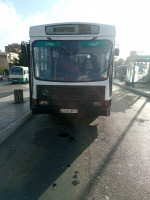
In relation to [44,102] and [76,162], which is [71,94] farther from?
[76,162]

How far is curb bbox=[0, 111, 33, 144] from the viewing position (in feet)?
14.6

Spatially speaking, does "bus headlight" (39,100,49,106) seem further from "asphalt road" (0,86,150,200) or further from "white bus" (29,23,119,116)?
"asphalt road" (0,86,150,200)

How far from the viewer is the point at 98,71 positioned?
184 inches

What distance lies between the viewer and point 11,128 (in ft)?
16.4

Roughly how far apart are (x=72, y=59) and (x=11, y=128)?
3.01 metres

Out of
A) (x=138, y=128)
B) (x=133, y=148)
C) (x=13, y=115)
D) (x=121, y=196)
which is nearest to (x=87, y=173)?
(x=121, y=196)

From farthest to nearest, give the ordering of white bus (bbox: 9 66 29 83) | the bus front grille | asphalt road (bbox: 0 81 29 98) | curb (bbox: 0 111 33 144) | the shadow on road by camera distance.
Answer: white bus (bbox: 9 66 29 83) < asphalt road (bbox: 0 81 29 98) < the bus front grille < curb (bbox: 0 111 33 144) < the shadow on road

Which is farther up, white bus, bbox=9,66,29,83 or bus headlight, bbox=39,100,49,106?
white bus, bbox=9,66,29,83

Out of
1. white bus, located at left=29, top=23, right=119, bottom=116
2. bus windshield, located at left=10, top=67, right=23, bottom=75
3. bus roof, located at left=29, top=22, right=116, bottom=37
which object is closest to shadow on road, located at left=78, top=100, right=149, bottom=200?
white bus, located at left=29, top=23, right=119, bottom=116

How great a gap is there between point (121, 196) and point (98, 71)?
3.31m

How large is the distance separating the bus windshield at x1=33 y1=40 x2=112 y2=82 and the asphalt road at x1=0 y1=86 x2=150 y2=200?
1826mm

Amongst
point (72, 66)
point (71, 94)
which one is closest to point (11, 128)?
point (71, 94)

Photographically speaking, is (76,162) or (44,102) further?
(44,102)

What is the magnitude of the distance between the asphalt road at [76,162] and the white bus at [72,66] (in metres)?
0.88
